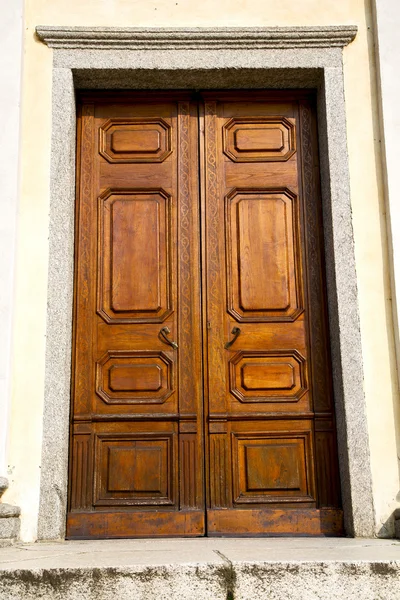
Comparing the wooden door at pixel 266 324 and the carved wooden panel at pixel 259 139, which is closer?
the wooden door at pixel 266 324

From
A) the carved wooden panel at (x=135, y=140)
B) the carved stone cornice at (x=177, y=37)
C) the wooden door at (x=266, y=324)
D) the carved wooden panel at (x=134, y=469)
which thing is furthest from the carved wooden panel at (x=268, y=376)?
the carved stone cornice at (x=177, y=37)

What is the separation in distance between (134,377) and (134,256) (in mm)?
787

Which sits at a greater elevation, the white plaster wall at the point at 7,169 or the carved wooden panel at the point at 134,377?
the white plaster wall at the point at 7,169

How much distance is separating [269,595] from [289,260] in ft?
8.07

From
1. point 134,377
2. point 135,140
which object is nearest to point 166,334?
point 134,377

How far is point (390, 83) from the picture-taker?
16.4ft

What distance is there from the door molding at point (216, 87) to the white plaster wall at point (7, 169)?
0.23 m

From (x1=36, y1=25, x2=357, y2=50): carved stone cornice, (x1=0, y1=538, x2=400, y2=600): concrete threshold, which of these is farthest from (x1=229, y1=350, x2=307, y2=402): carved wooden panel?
(x1=36, y1=25, x2=357, y2=50): carved stone cornice

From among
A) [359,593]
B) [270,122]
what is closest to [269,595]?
[359,593]

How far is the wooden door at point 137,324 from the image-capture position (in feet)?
15.5

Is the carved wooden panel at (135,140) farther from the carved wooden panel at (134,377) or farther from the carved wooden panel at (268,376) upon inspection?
the carved wooden panel at (268,376)

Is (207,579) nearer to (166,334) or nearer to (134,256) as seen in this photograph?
(166,334)

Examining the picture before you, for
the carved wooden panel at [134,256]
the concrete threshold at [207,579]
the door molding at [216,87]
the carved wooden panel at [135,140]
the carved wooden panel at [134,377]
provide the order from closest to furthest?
the concrete threshold at [207,579], the door molding at [216,87], the carved wooden panel at [134,377], the carved wooden panel at [134,256], the carved wooden panel at [135,140]

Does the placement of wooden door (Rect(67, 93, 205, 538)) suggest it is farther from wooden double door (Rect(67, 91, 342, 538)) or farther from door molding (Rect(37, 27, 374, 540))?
door molding (Rect(37, 27, 374, 540))
